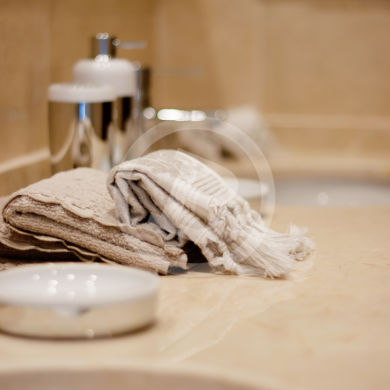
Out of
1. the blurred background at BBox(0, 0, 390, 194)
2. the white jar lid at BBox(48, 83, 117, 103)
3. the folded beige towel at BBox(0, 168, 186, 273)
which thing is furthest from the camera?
the blurred background at BBox(0, 0, 390, 194)

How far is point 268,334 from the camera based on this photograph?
0.61 meters

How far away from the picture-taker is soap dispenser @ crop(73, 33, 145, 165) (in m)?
1.24

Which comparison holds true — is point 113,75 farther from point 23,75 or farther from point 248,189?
point 248,189

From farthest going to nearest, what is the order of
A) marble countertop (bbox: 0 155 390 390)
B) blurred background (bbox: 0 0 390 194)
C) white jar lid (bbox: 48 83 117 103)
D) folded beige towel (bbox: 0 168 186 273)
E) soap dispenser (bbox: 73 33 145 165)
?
blurred background (bbox: 0 0 390 194) → soap dispenser (bbox: 73 33 145 165) → white jar lid (bbox: 48 83 117 103) → folded beige towel (bbox: 0 168 186 273) → marble countertop (bbox: 0 155 390 390)

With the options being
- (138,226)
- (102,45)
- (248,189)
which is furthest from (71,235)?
(102,45)

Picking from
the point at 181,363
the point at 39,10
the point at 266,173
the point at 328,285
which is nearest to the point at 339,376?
the point at 181,363

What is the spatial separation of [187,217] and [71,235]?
122 mm

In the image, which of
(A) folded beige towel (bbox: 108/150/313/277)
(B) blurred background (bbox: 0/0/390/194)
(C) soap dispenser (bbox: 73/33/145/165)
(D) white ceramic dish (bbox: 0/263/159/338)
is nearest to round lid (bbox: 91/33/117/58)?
(C) soap dispenser (bbox: 73/33/145/165)

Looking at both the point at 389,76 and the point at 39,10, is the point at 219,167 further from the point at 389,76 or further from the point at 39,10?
the point at 389,76

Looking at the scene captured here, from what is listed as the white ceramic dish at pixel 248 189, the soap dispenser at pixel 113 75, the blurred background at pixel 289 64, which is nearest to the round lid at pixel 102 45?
the soap dispenser at pixel 113 75

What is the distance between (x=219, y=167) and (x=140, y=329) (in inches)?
44.3

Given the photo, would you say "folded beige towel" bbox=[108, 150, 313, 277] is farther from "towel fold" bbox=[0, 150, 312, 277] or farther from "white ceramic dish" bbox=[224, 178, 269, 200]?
"white ceramic dish" bbox=[224, 178, 269, 200]

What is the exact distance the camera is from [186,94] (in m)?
2.32

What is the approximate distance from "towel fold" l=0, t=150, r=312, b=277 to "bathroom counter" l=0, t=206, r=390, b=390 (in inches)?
1.1
